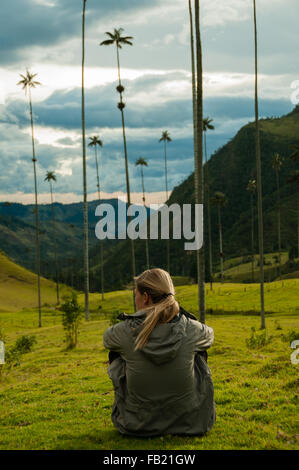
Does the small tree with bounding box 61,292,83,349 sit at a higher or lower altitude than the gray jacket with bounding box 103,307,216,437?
lower

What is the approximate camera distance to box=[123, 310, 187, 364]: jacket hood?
23.5ft

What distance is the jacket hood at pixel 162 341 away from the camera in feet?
23.5

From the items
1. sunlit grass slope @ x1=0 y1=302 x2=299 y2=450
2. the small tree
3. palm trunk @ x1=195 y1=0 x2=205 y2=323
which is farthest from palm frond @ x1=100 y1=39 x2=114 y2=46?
sunlit grass slope @ x1=0 y1=302 x2=299 y2=450

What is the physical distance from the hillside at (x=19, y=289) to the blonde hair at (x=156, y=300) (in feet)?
356

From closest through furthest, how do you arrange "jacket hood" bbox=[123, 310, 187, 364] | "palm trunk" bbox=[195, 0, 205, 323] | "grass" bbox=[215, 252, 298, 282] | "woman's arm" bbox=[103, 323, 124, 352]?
"jacket hood" bbox=[123, 310, 187, 364], "woman's arm" bbox=[103, 323, 124, 352], "palm trunk" bbox=[195, 0, 205, 323], "grass" bbox=[215, 252, 298, 282]

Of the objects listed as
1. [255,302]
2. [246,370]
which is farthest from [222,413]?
[255,302]

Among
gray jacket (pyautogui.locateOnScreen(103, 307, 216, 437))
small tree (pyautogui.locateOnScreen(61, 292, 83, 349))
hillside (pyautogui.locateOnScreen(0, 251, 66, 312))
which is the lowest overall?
hillside (pyautogui.locateOnScreen(0, 251, 66, 312))

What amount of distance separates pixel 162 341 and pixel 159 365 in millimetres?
444

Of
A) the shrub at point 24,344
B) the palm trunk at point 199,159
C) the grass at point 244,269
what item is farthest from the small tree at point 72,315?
the grass at point 244,269

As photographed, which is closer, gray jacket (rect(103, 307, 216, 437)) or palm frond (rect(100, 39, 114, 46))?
gray jacket (rect(103, 307, 216, 437))

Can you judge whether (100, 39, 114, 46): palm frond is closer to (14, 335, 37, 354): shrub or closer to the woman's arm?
(14, 335, 37, 354): shrub
